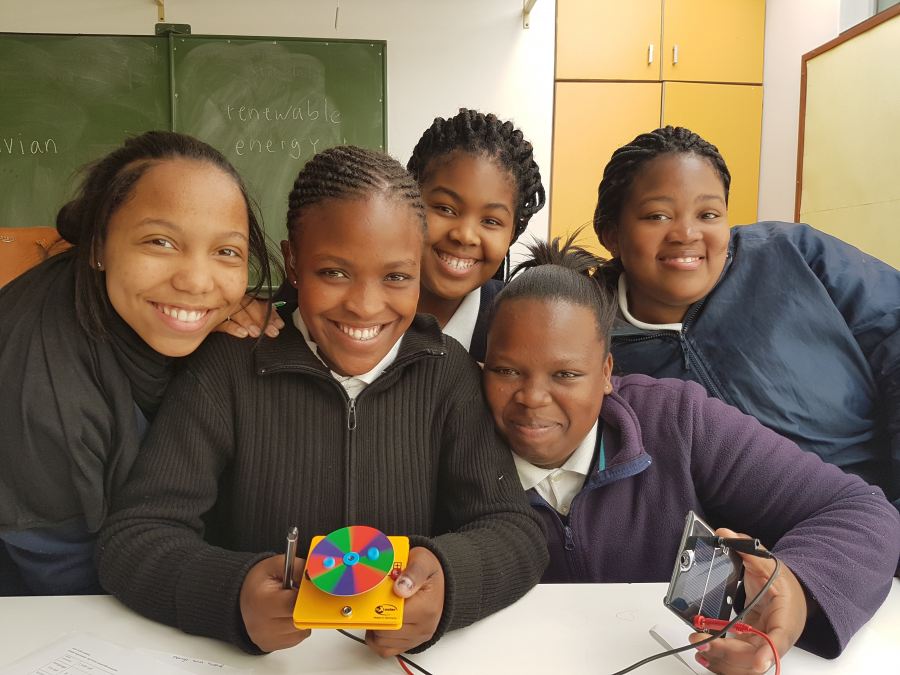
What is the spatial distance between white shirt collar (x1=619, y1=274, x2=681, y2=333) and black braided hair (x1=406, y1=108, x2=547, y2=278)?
0.93 ft

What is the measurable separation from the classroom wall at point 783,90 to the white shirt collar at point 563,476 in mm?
2784

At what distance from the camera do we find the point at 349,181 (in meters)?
1.04

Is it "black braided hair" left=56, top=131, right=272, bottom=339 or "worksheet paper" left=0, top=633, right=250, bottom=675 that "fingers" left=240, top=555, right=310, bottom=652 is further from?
"black braided hair" left=56, top=131, right=272, bottom=339

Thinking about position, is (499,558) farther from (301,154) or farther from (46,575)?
(301,154)

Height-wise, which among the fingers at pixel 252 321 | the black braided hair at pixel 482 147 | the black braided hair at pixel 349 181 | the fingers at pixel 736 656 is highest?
the black braided hair at pixel 482 147

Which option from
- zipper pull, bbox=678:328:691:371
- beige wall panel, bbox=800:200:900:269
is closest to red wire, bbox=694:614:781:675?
zipper pull, bbox=678:328:691:371

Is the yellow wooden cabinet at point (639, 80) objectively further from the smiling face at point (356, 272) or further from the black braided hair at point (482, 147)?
the smiling face at point (356, 272)

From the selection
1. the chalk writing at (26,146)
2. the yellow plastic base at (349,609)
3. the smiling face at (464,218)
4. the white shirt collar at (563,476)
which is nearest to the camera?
the yellow plastic base at (349,609)

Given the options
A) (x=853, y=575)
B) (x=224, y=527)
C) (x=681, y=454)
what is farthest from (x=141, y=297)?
(x=853, y=575)

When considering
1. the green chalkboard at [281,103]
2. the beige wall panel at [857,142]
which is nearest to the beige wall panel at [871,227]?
the beige wall panel at [857,142]

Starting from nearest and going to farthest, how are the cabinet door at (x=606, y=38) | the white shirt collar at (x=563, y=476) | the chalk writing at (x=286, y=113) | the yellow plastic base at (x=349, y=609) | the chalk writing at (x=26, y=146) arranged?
the yellow plastic base at (x=349, y=609)
the white shirt collar at (x=563, y=476)
the chalk writing at (x=26, y=146)
the chalk writing at (x=286, y=113)
the cabinet door at (x=606, y=38)

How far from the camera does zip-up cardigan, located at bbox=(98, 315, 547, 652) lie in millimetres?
949

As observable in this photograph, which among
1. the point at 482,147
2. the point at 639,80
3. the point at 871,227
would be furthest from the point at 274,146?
the point at 871,227

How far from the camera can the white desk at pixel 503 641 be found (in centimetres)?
77
